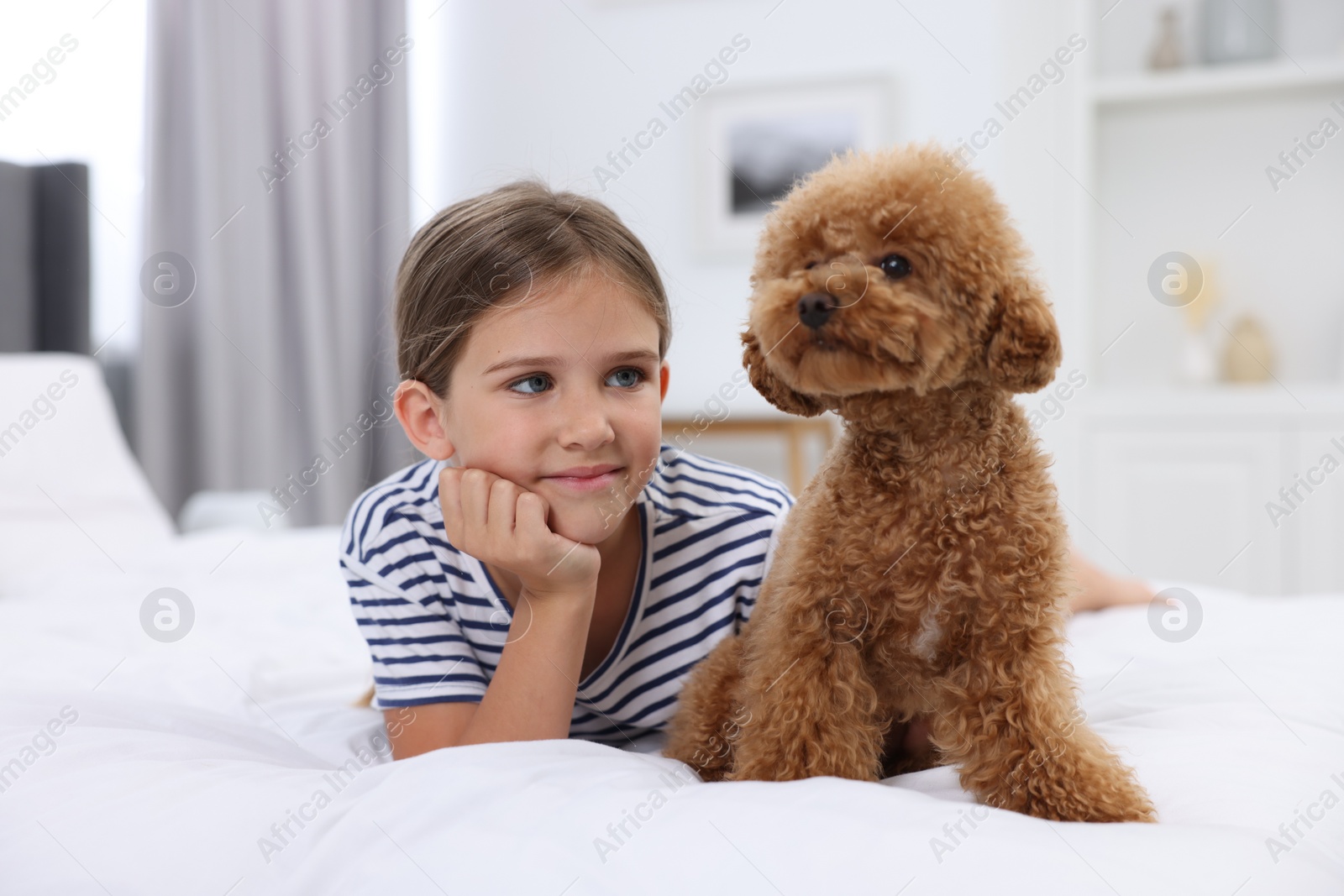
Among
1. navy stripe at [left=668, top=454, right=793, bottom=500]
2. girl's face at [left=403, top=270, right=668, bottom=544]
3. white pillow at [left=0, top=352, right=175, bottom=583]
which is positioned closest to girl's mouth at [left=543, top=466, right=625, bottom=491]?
girl's face at [left=403, top=270, right=668, bottom=544]

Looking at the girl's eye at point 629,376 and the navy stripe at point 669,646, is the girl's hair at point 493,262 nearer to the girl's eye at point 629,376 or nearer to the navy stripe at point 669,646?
the girl's eye at point 629,376

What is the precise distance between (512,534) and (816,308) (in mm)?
379

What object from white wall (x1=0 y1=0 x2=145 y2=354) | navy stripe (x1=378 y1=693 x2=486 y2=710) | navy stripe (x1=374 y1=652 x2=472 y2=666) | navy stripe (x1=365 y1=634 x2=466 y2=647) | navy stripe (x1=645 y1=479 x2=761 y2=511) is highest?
white wall (x1=0 y1=0 x2=145 y2=354)

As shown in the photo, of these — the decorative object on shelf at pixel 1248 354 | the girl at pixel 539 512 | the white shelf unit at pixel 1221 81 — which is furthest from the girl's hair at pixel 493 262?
the decorative object on shelf at pixel 1248 354

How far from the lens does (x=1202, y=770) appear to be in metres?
0.77

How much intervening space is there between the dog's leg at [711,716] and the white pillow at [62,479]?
136 centimetres

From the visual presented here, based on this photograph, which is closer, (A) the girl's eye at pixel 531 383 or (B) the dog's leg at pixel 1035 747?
(B) the dog's leg at pixel 1035 747

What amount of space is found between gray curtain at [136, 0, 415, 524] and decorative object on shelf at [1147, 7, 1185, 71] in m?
2.53

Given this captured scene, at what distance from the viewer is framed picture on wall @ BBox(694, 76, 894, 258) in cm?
351

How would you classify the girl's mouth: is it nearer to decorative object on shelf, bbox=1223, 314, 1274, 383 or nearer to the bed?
the bed

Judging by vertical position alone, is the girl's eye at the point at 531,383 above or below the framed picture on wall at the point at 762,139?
below

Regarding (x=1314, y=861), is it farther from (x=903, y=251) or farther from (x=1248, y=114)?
(x=1248, y=114)

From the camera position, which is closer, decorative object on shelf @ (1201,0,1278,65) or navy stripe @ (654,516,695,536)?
navy stripe @ (654,516,695,536)

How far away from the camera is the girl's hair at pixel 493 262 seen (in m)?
0.94
